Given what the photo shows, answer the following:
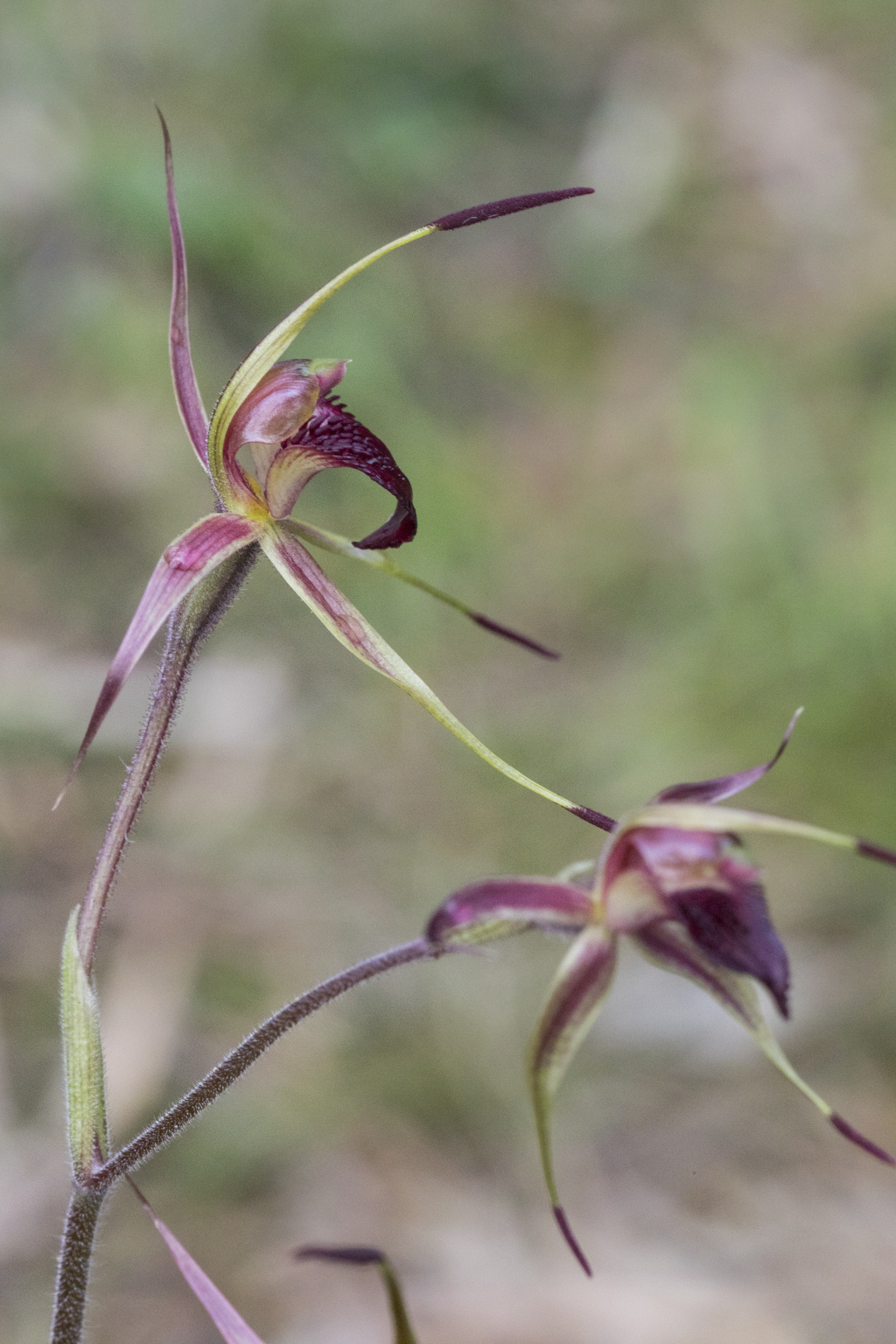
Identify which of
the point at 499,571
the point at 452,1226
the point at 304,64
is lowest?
the point at 452,1226

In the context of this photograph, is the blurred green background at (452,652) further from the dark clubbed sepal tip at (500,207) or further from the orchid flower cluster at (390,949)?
the dark clubbed sepal tip at (500,207)

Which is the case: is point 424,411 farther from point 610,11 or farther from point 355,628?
point 610,11

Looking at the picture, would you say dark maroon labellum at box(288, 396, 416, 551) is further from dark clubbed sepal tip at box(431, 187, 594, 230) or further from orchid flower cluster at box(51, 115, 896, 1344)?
dark clubbed sepal tip at box(431, 187, 594, 230)

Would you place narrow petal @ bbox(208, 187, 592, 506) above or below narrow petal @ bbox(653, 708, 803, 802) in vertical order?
above

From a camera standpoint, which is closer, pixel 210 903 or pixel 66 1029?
pixel 66 1029

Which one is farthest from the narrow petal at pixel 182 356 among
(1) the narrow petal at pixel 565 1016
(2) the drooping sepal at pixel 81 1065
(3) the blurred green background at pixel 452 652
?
(3) the blurred green background at pixel 452 652

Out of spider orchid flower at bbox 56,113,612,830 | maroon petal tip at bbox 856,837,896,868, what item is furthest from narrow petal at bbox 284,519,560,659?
maroon petal tip at bbox 856,837,896,868

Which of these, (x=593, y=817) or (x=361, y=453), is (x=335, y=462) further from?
(x=593, y=817)

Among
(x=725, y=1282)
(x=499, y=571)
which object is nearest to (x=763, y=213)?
(x=499, y=571)
